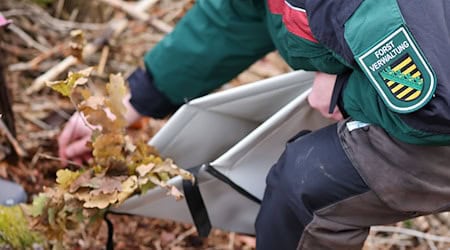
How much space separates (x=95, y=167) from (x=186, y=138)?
7.6 inches

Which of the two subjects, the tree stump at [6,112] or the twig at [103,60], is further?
the twig at [103,60]

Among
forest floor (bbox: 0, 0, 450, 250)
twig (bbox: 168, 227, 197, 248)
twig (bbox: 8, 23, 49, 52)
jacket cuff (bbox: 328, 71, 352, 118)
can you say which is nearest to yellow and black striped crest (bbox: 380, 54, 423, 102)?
jacket cuff (bbox: 328, 71, 352, 118)

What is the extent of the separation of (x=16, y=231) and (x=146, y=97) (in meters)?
0.41

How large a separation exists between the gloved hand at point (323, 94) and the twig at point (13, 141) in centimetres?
63

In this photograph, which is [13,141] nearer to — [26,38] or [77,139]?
[77,139]

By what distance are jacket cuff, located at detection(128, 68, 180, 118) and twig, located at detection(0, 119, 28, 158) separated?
0.25 meters

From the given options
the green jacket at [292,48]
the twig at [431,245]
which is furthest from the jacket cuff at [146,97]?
the twig at [431,245]

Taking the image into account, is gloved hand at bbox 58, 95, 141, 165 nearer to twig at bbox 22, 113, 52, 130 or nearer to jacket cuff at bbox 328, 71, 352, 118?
twig at bbox 22, 113, 52, 130

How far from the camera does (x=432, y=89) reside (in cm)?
106

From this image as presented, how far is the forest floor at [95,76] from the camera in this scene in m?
1.75

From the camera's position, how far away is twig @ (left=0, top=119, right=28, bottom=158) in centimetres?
163

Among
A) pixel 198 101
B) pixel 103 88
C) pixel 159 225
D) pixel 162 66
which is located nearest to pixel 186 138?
pixel 198 101

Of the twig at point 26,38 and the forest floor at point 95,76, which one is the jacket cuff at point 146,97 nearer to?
the forest floor at point 95,76

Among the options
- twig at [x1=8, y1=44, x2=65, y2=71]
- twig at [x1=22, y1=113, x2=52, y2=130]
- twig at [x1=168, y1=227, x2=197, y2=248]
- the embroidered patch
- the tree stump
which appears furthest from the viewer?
twig at [x1=8, y1=44, x2=65, y2=71]
